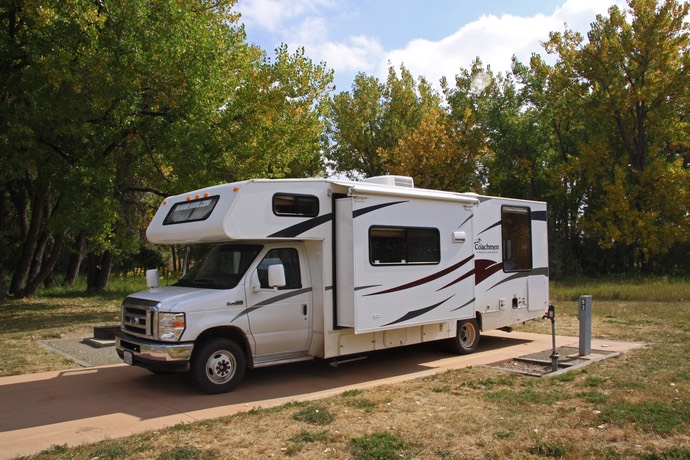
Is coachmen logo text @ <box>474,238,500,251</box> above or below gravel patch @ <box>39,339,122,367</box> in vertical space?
above

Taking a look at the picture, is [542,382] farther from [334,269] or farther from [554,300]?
[554,300]

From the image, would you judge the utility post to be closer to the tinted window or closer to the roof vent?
the roof vent

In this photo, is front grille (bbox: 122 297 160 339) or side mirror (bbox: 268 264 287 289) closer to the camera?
front grille (bbox: 122 297 160 339)

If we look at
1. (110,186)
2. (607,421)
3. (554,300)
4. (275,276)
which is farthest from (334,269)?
(554,300)

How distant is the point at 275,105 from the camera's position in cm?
1756

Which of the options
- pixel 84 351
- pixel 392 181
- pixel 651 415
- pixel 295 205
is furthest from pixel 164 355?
pixel 651 415

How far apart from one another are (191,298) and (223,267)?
861 mm

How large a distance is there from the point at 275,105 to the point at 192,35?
325 centimetres

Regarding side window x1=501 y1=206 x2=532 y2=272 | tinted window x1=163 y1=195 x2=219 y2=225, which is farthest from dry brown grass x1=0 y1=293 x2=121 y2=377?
side window x1=501 y1=206 x2=532 y2=272

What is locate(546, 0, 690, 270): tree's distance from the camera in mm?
27719

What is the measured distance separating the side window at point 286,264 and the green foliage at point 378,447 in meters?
3.15

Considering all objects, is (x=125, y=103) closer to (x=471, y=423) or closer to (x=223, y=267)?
(x=223, y=267)

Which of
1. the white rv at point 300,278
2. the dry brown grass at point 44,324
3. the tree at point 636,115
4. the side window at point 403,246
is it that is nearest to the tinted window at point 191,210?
the white rv at point 300,278

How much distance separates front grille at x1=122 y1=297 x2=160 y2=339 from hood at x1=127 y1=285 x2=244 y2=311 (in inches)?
3.8
